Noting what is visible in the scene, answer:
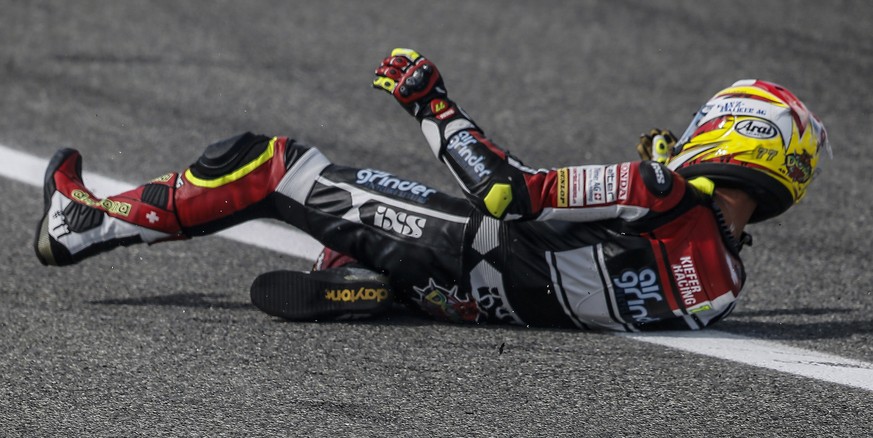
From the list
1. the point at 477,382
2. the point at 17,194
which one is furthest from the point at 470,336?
the point at 17,194

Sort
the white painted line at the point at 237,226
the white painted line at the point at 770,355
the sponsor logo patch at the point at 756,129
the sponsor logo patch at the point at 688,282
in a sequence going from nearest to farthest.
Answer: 1. the white painted line at the point at 770,355
2. the sponsor logo patch at the point at 688,282
3. the sponsor logo patch at the point at 756,129
4. the white painted line at the point at 237,226

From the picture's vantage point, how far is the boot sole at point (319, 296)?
3.88m

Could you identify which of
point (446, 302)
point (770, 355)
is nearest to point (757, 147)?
point (770, 355)

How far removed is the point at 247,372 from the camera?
137 inches

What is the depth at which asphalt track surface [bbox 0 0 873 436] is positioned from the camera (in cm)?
329

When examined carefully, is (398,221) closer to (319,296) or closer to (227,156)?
(319,296)

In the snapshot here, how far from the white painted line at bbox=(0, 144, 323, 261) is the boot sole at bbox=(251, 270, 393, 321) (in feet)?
2.90

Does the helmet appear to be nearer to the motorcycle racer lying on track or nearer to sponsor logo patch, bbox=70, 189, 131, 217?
the motorcycle racer lying on track

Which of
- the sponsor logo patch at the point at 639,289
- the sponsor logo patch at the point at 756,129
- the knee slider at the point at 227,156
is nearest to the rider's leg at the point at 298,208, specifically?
the knee slider at the point at 227,156

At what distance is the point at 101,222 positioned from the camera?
4129 mm

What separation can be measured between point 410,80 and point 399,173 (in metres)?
1.99

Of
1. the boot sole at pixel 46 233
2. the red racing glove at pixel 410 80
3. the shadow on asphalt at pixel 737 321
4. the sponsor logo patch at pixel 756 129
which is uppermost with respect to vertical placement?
the red racing glove at pixel 410 80

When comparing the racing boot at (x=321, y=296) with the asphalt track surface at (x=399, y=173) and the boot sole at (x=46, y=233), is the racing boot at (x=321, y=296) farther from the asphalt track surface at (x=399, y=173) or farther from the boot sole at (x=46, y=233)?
the boot sole at (x=46, y=233)

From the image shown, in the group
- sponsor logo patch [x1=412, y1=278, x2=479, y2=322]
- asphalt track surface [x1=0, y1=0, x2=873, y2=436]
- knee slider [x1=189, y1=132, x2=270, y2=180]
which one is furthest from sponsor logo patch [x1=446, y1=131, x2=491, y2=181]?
knee slider [x1=189, y1=132, x2=270, y2=180]
